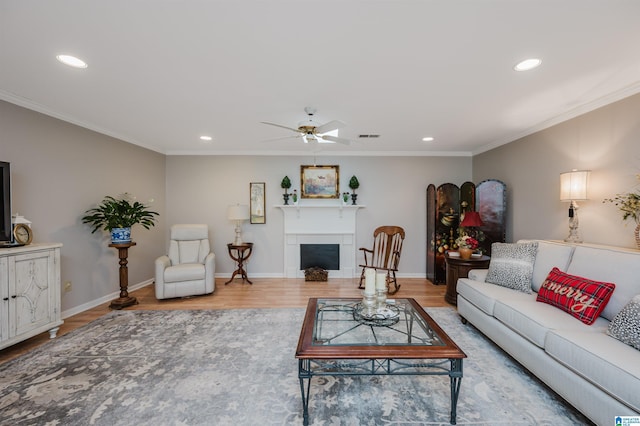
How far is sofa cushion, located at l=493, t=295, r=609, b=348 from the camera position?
190 centimetres

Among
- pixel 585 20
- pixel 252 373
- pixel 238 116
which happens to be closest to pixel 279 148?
pixel 238 116

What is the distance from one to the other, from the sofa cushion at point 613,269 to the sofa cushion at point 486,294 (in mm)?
461

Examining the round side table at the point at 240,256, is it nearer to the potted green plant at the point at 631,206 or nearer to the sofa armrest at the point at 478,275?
the sofa armrest at the point at 478,275

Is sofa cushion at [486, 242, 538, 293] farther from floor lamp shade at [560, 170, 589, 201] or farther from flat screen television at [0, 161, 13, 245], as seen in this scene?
flat screen television at [0, 161, 13, 245]

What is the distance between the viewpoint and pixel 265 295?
4.13m

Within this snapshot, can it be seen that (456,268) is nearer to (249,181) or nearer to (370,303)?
(370,303)

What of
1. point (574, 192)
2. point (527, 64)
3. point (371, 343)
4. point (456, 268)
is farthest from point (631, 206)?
point (371, 343)

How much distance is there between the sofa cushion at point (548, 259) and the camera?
2500mm

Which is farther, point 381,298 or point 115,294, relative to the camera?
point 115,294

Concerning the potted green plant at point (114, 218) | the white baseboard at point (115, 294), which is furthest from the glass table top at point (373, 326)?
the potted green plant at point (114, 218)

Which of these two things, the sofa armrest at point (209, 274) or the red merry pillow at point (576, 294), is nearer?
the red merry pillow at point (576, 294)

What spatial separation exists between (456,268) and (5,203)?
16.5 feet

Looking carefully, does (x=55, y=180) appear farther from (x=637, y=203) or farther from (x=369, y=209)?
(x=637, y=203)

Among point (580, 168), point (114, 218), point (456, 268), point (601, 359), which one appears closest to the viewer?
point (601, 359)
